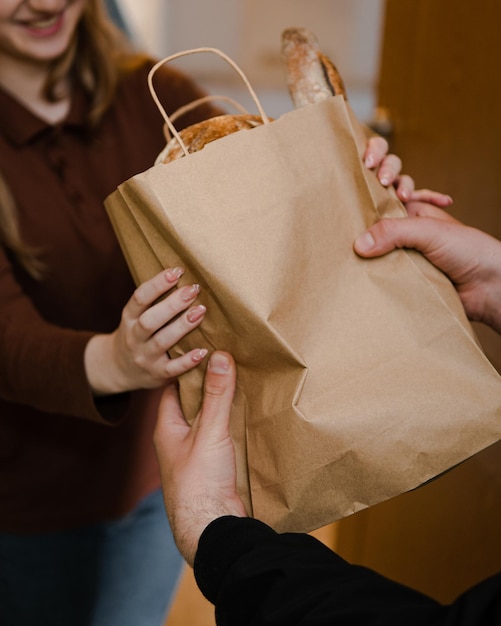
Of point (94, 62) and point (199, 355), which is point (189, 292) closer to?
point (199, 355)

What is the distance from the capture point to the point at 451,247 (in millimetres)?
803

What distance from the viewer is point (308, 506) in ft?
2.42

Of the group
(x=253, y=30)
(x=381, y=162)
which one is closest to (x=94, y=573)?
(x=381, y=162)

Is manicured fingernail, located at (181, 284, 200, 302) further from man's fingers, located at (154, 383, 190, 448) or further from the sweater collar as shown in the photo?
the sweater collar

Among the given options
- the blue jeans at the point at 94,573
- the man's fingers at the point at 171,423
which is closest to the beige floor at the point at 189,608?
the blue jeans at the point at 94,573

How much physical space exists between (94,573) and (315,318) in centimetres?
73

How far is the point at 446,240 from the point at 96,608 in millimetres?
887

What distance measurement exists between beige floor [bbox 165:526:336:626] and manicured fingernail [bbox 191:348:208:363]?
3.72 feet

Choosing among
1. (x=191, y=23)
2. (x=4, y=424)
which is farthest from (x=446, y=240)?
(x=191, y=23)

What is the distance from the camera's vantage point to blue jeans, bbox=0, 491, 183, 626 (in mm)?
1157

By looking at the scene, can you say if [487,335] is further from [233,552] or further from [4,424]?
[4,424]

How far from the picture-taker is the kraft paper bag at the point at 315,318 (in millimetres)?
712

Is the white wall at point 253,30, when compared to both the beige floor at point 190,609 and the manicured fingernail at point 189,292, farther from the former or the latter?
the manicured fingernail at point 189,292

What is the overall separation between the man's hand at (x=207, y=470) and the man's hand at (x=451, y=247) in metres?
0.20
